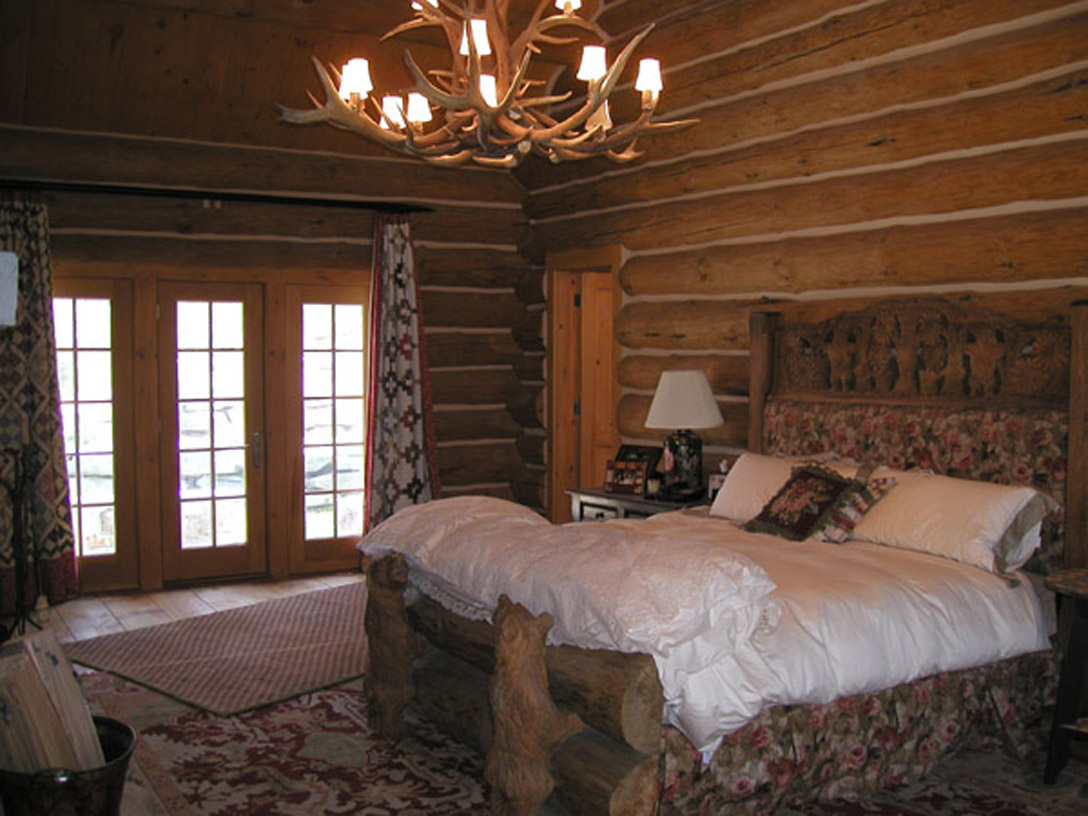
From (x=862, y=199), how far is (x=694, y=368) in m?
1.60

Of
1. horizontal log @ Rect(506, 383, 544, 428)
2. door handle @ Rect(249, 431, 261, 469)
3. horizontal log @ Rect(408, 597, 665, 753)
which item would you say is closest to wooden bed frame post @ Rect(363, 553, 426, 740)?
horizontal log @ Rect(408, 597, 665, 753)

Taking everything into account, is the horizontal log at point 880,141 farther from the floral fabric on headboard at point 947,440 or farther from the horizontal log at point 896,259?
the floral fabric on headboard at point 947,440

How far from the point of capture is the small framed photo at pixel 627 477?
6.47 metres

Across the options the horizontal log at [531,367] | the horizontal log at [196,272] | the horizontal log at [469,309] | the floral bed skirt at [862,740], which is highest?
the horizontal log at [196,272]

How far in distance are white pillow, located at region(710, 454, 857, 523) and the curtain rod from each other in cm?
351

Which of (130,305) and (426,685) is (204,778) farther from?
(130,305)

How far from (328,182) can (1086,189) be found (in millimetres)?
4930

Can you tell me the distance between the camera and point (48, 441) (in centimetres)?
647

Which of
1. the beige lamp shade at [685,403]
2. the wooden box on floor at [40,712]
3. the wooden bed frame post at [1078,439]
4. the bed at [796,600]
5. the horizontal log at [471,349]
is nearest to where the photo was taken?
the wooden box on floor at [40,712]

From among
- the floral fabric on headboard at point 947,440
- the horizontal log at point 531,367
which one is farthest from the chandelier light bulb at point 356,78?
the horizontal log at point 531,367

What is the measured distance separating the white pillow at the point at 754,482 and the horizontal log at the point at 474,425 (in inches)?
125

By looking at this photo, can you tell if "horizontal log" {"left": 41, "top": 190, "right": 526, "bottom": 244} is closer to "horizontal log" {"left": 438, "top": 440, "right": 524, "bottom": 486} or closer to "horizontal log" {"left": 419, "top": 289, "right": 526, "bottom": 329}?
"horizontal log" {"left": 419, "top": 289, "right": 526, "bottom": 329}

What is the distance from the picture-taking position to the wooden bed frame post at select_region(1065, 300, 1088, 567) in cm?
423

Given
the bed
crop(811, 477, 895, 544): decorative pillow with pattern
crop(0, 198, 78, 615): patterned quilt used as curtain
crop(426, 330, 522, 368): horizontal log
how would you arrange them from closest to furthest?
the bed < crop(811, 477, 895, 544): decorative pillow with pattern < crop(0, 198, 78, 615): patterned quilt used as curtain < crop(426, 330, 522, 368): horizontal log
